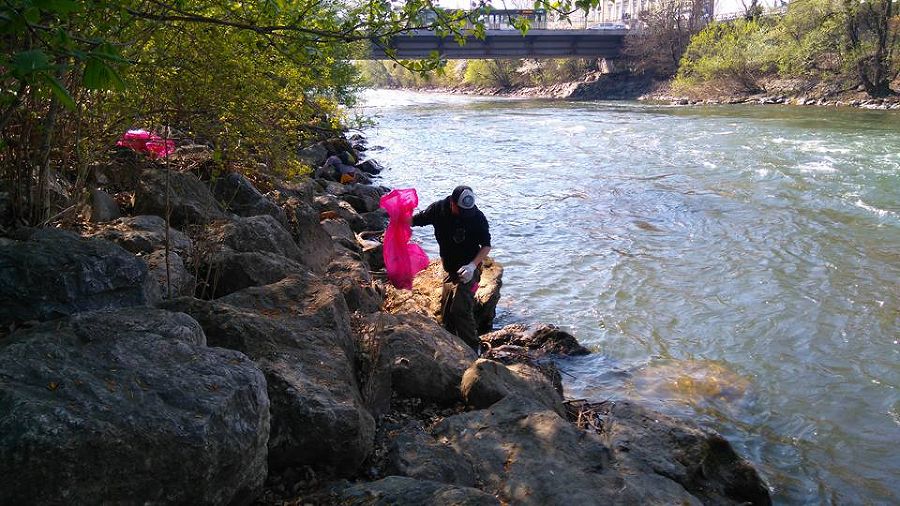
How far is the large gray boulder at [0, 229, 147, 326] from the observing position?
3.33 m

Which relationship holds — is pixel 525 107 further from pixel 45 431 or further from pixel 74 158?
pixel 45 431

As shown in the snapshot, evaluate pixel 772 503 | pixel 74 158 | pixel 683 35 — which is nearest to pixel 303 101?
pixel 74 158

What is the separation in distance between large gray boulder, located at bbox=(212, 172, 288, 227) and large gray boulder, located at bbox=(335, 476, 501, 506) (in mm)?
4913

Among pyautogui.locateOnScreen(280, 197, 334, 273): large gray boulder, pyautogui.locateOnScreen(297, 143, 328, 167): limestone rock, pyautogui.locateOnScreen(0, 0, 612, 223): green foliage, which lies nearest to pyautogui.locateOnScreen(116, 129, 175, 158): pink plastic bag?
pyautogui.locateOnScreen(0, 0, 612, 223): green foliage

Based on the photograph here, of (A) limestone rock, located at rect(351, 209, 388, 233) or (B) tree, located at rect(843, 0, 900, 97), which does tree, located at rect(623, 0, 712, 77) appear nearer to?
(B) tree, located at rect(843, 0, 900, 97)

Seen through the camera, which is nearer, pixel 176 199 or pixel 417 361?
pixel 417 361

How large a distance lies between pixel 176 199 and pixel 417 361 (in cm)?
289

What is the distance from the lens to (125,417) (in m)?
2.38

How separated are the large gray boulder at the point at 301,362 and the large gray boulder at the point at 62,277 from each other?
276 millimetres

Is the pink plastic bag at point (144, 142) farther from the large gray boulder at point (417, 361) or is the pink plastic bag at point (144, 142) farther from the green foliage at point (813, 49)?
the green foliage at point (813, 49)

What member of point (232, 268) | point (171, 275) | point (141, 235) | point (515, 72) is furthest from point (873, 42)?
point (171, 275)

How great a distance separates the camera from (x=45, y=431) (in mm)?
2172

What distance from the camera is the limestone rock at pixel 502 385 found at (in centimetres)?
469

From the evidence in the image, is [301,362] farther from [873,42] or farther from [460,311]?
[873,42]
